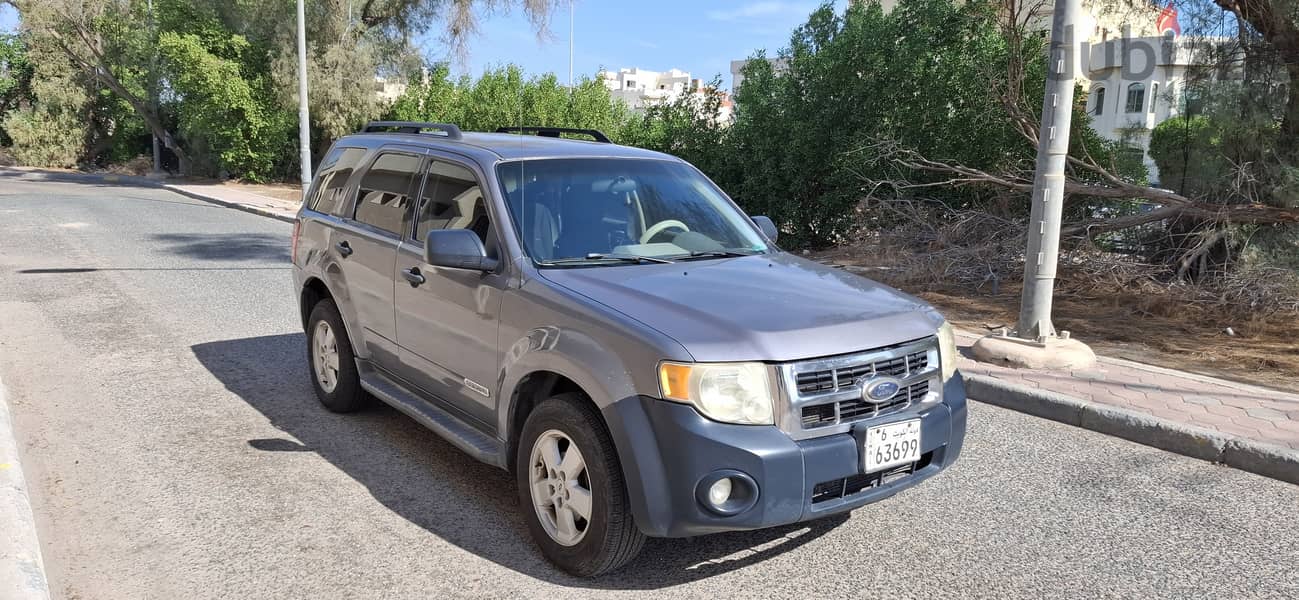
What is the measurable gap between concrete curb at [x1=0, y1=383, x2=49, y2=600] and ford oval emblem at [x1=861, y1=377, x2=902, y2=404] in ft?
10.2

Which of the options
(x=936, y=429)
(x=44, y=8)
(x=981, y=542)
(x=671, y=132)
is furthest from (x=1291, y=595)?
(x=44, y=8)

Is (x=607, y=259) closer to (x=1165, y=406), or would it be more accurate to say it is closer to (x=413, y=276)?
(x=413, y=276)

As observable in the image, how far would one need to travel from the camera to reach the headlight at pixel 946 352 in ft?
12.9

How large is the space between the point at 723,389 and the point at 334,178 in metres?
3.76

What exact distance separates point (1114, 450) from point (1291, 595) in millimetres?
1858

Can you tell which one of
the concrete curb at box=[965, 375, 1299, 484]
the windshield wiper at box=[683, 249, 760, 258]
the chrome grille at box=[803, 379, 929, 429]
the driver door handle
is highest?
the windshield wiper at box=[683, 249, 760, 258]

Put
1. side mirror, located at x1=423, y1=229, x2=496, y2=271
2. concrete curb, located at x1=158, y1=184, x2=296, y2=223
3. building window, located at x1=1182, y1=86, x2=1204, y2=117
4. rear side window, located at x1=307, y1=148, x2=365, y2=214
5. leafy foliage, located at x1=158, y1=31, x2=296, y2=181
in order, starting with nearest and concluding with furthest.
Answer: side mirror, located at x1=423, y1=229, x2=496, y2=271
rear side window, located at x1=307, y1=148, x2=365, y2=214
building window, located at x1=1182, y1=86, x2=1204, y2=117
concrete curb, located at x1=158, y1=184, x2=296, y2=223
leafy foliage, located at x1=158, y1=31, x2=296, y2=181

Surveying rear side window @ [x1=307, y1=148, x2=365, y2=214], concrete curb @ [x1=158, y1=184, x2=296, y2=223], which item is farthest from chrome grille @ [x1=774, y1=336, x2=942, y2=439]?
concrete curb @ [x1=158, y1=184, x2=296, y2=223]

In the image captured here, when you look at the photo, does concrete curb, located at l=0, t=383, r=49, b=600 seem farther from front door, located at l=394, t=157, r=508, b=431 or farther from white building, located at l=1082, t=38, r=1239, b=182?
white building, located at l=1082, t=38, r=1239, b=182

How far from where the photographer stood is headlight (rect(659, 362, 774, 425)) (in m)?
3.28

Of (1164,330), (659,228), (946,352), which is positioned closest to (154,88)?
(1164,330)

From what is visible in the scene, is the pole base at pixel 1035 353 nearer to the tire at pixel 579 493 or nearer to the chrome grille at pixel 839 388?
the chrome grille at pixel 839 388

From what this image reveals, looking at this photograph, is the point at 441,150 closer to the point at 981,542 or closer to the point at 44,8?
the point at 981,542

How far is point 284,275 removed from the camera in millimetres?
11758
